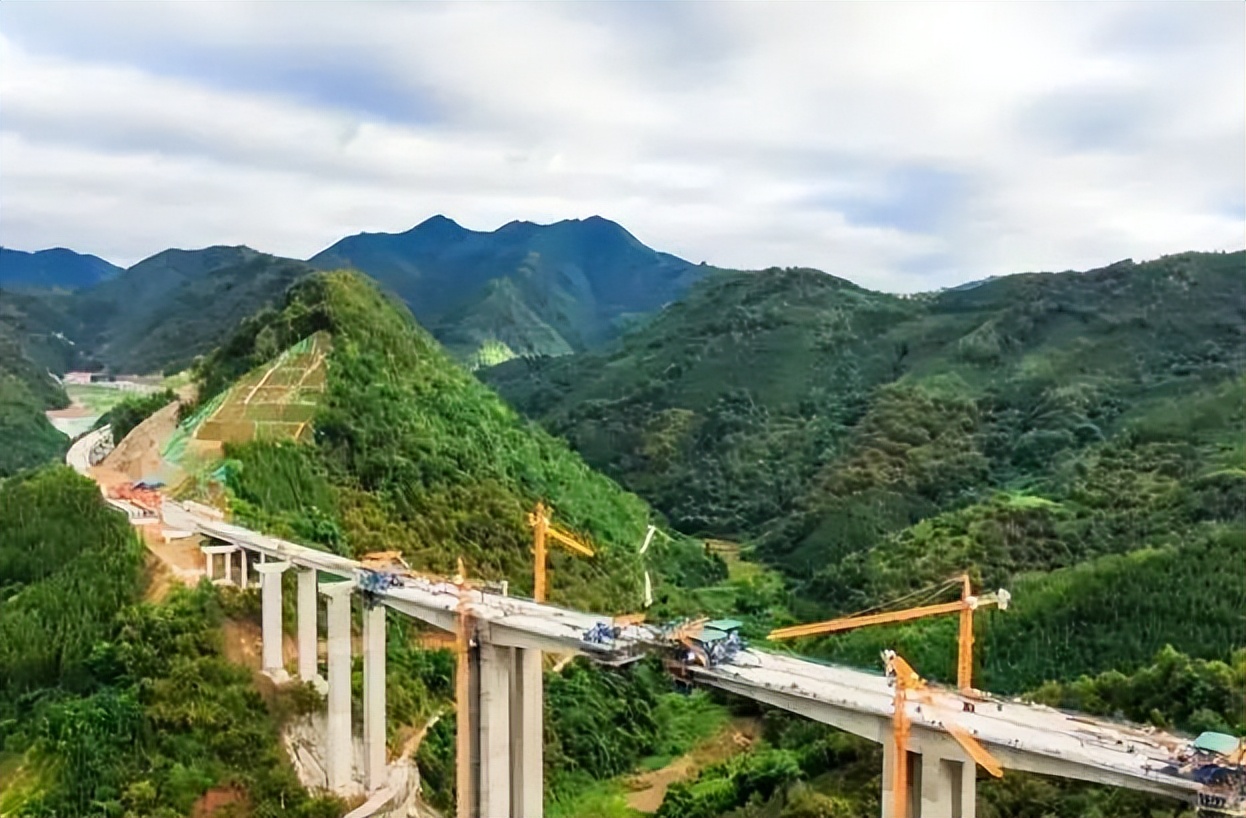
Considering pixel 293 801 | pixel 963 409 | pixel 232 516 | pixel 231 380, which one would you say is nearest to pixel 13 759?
pixel 293 801

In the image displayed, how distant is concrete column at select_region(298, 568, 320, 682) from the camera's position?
36688 mm

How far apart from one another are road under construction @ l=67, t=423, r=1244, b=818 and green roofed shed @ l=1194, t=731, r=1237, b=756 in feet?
1.22

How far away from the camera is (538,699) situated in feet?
107

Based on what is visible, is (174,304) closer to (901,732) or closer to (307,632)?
(307,632)

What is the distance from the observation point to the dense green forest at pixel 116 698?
99.5 feet

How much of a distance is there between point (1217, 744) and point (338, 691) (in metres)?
24.0

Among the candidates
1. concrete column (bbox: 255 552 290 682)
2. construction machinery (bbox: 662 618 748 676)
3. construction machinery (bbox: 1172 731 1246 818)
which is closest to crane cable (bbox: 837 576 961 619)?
concrete column (bbox: 255 552 290 682)

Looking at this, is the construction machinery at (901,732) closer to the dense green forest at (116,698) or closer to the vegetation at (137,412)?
Result: the dense green forest at (116,698)

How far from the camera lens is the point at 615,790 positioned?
1668 inches

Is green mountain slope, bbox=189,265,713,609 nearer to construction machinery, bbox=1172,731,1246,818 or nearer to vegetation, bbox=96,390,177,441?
vegetation, bbox=96,390,177,441

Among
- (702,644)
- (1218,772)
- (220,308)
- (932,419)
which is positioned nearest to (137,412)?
(702,644)

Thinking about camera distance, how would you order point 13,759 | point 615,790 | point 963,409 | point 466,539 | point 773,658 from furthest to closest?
1. point 963,409
2. point 466,539
3. point 615,790
4. point 13,759
5. point 773,658

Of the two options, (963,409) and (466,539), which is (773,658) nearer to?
(466,539)

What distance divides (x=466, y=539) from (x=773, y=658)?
24606 mm
